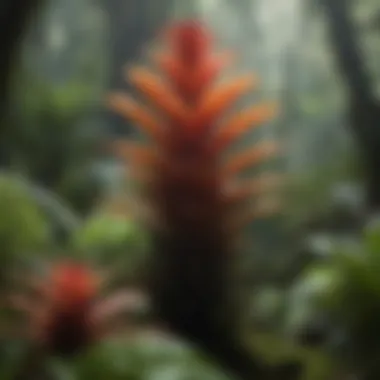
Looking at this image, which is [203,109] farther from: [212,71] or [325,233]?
[325,233]

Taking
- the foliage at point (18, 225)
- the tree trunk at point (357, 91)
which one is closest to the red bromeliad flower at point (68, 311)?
the foliage at point (18, 225)

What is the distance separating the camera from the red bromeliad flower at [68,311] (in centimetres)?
122

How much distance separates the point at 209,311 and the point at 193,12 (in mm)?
516

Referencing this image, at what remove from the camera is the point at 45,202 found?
146cm

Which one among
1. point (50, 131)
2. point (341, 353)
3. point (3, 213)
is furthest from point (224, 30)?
point (341, 353)

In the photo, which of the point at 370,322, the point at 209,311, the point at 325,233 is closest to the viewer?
the point at 370,322

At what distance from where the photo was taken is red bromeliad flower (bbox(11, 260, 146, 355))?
1.22m

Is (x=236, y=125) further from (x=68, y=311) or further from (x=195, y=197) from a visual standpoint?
(x=68, y=311)

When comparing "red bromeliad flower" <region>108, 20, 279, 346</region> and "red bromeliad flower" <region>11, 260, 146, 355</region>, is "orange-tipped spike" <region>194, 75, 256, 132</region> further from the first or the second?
"red bromeliad flower" <region>11, 260, 146, 355</region>

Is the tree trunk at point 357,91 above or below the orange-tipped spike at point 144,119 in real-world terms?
above

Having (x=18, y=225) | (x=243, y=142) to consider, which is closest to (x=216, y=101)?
(x=243, y=142)

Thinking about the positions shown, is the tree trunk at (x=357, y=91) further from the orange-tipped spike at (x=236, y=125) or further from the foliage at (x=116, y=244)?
the foliage at (x=116, y=244)

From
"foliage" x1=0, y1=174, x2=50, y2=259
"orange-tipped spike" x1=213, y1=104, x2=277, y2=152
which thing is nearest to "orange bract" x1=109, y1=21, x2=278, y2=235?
"orange-tipped spike" x1=213, y1=104, x2=277, y2=152

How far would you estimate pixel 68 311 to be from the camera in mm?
1216
